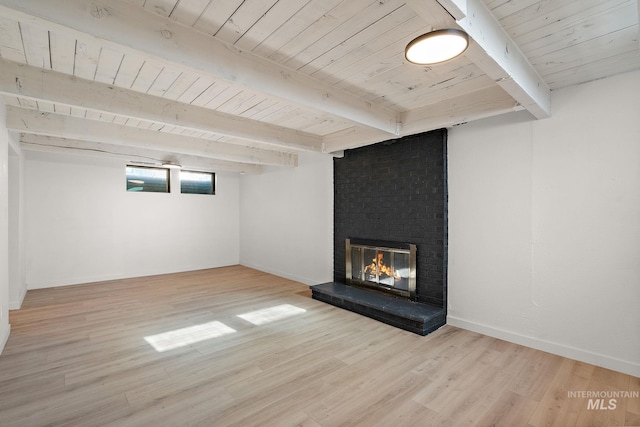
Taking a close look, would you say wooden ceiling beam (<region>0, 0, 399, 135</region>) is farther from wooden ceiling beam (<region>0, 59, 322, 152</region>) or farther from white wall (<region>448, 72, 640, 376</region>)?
white wall (<region>448, 72, 640, 376</region>)

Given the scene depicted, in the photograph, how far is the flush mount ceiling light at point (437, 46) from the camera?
5.14 ft

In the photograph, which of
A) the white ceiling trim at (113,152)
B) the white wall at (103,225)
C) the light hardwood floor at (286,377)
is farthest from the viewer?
the white wall at (103,225)

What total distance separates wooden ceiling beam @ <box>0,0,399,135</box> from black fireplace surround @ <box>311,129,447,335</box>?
1.77 m

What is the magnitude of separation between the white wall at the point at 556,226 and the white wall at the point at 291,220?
95.5 inches

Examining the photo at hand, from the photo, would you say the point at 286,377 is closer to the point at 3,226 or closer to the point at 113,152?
the point at 3,226

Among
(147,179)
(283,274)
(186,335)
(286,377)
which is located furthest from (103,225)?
(286,377)

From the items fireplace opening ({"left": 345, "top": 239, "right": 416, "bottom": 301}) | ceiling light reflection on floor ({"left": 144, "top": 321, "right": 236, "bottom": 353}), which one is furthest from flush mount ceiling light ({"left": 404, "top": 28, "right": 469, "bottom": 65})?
ceiling light reflection on floor ({"left": 144, "top": 321, "right": 236, "bottom": 353})

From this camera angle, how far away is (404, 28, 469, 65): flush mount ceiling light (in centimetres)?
157

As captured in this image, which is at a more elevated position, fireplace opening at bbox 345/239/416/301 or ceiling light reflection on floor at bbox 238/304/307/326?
fireplace opening at bbox 345/239/416/301

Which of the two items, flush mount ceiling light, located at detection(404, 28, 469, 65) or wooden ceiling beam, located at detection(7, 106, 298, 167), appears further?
wooden ceiling beam, located at detection(7, 106, 298, 167)

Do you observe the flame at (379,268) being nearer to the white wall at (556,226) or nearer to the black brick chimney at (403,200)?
the black brick chimney at (403,200)

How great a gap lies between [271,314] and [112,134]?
3.13 metres

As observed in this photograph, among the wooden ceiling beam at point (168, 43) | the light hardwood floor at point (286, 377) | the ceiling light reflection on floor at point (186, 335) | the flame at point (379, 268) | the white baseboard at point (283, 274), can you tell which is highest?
the wooden ceiling beam at point (168, 43)

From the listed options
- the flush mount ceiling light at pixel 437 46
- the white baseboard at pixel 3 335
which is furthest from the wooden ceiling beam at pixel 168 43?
the white baseboard at pixel 3 335
